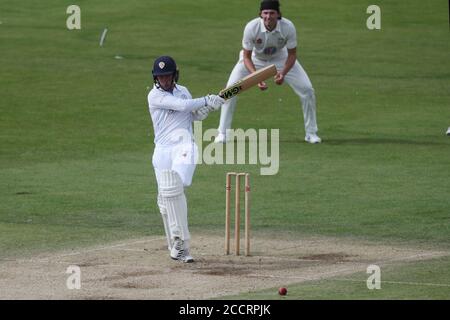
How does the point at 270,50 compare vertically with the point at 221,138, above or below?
above

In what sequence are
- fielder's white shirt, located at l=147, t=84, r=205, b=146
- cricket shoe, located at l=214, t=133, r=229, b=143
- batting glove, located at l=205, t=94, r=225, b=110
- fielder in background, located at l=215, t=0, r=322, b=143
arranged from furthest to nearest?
cricket shoe, located at l=214, t=133, r=229, b=143 < fielder in background, located at l=215, t=0, r=322, b=143 < batting glove, located at l=205, t=94, r=225, b=110 < fielder's white shirt, located at l=147, t=84, r=205, b=146

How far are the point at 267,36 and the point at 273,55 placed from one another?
0.57 metres

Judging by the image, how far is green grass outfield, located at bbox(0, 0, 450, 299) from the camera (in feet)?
53.4

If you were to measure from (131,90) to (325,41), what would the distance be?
27.7 ft

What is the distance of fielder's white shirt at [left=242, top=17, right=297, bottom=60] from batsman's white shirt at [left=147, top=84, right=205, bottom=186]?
7.40 metres


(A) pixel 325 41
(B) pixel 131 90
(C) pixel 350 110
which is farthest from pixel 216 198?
(A) pixel 325 41

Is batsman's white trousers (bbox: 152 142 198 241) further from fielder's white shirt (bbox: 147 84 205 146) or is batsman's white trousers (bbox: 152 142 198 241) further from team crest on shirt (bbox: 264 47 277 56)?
team crest on shirt (bbox: 264 47 277 56)

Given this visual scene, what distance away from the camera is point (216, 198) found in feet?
58.5

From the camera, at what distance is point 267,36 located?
21.6 meters

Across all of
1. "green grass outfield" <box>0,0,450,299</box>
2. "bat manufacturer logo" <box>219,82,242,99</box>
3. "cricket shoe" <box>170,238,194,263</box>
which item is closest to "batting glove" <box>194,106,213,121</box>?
"bat manufacturer logo" <box>219,82,242,99</box>

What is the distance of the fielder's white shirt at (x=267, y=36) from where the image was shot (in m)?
21.5
